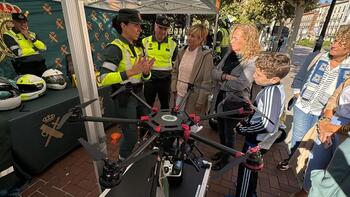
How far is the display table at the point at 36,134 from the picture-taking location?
2.20 metres

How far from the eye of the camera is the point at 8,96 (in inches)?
92.4

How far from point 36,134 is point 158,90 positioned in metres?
1.88

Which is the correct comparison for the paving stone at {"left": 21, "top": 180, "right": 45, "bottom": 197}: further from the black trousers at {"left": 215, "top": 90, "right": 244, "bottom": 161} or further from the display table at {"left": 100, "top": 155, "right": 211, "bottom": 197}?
the black trousers at {"left": 215, "top": 90, "right": 244, "bottom": 161}

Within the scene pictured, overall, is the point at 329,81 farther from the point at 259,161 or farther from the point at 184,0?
the point at 184,0

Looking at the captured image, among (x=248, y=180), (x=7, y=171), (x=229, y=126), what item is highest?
(x=229, y=126)

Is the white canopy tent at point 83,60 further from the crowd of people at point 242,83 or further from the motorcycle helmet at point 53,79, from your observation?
the motorcycle helmet at point 53,79

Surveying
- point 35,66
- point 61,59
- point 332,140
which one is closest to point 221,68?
point 332,140

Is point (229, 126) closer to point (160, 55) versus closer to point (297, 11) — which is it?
point (160, 55)

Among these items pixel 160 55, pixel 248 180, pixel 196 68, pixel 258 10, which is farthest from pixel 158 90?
pixel 258 10

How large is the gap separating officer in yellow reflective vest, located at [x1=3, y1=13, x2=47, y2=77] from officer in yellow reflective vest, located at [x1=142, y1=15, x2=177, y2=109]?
1.83 metres

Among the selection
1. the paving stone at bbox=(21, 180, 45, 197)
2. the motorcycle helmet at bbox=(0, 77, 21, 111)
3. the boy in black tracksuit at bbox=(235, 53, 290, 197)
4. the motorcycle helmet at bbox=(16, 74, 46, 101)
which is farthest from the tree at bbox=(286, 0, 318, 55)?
the paving stone at bbox=(21, 180, 45, 197)

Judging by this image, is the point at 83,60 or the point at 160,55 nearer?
the point at 83,60

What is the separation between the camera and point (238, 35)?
2.49m

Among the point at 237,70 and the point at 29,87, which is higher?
the point at 237,70
